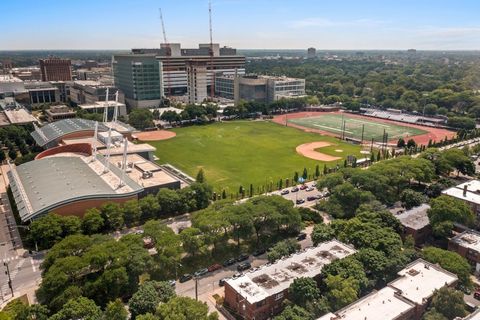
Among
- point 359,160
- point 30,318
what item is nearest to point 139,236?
point 30,318

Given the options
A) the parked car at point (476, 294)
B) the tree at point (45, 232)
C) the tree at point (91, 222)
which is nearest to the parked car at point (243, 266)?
the tree at point (91, 222)

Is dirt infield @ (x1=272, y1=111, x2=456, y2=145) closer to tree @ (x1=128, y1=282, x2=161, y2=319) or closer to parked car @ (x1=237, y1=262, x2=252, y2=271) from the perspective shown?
parked car @ (x1=237, y1=262, x2=252, y2=271)

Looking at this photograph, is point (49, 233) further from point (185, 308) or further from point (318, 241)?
point (318, 241)

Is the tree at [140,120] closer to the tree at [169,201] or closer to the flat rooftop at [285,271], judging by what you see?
the tree at [169,201]

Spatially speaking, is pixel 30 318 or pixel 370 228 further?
pixel 370 228

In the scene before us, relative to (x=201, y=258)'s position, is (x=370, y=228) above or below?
above

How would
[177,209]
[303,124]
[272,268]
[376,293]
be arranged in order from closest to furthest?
[376,293] < [272,268] < [177,209] < [303,124]
